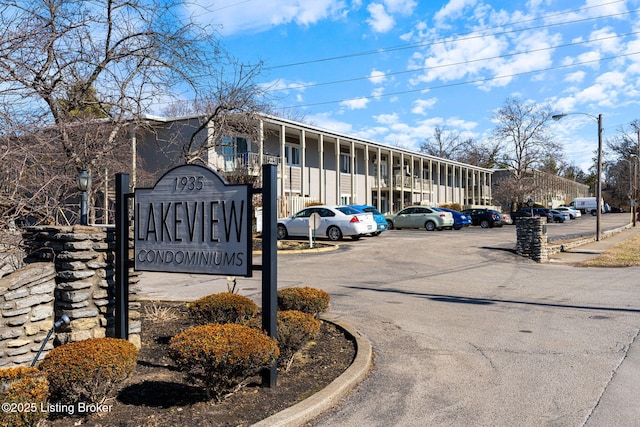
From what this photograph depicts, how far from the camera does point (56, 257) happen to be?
5.62 meters

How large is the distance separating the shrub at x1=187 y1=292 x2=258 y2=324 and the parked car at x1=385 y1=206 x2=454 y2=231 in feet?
86.3

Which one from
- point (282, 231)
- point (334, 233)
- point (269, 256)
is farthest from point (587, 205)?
point (269, 256)

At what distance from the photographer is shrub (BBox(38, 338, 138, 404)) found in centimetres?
413

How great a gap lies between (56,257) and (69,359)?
1.78m

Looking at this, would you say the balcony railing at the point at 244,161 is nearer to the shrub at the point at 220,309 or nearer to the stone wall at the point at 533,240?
the stone wall at the point at 533,240

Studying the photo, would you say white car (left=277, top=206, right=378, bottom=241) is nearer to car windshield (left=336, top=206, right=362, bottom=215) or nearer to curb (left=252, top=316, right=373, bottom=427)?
car windshield (left=336, top=206, right=362, bottom=215)

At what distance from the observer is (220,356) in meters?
4.30

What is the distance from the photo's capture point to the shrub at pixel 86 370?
163 inches

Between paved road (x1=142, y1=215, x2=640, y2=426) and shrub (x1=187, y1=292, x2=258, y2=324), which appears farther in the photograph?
shrub (x1=187, y1=292, x2=258, y2=324)

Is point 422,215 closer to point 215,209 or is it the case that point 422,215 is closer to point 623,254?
point 623,254

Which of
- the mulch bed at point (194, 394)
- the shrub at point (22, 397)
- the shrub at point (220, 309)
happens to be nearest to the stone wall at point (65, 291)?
the mulch bed at point (194, 394)

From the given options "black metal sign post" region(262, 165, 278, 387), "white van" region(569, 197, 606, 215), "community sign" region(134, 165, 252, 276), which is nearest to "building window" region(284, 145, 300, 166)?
"community sign" region(134, 165, 252, 276)

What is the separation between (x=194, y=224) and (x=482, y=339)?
427cm

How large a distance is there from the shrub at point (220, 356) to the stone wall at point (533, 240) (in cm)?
1725
